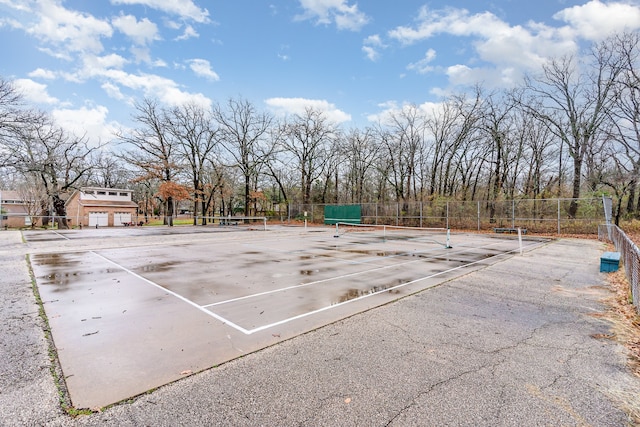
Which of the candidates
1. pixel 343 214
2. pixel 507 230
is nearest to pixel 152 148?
pixel 343 214

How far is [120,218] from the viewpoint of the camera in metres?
40.9

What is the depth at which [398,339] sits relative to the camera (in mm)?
4004

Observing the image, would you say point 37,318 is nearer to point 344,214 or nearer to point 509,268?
point 509,268

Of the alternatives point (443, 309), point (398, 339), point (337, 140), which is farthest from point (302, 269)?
point (337, 140)

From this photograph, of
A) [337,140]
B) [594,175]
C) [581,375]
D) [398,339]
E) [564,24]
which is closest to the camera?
[581,375]

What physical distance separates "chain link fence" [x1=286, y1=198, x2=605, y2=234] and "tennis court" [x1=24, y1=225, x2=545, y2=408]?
1344cm

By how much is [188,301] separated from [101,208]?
4251 centimetres

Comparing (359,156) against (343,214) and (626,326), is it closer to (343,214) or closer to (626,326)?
(343,214)

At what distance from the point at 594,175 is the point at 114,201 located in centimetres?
5380

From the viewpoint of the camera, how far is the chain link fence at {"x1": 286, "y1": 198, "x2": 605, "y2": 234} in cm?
2005

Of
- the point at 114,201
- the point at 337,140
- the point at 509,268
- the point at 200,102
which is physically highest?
the point at 200,102

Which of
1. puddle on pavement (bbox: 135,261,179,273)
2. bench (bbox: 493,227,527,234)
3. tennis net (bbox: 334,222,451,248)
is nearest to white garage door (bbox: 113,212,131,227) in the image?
tennis net (bbox: 334,222,451,248)

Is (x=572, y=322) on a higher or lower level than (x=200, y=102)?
lower

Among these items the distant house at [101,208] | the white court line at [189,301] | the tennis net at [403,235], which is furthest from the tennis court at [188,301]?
the distant house at [101,208]
